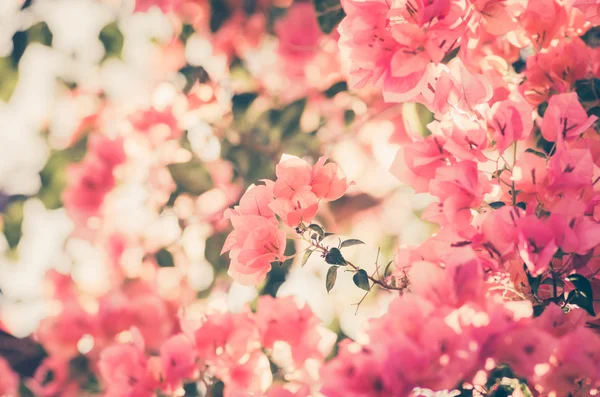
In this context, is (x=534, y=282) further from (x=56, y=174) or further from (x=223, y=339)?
(x=56, y=174)

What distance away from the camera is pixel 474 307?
448mm

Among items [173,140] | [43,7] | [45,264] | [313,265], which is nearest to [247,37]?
[173,140]

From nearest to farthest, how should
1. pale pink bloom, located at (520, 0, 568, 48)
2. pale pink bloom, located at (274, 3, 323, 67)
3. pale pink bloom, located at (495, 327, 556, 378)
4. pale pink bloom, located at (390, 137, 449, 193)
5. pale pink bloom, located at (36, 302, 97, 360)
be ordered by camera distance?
pale pink bloom, located at (495, 327, 556, 378), pale pink bloom, located at (390, 137, 449, 193), pale pink bloom, located at (520, 0, 568, 48), pale pink bloom, located at (36, 302, 97, 360), pale pink bloom, located at (274, 3, 323, 67)

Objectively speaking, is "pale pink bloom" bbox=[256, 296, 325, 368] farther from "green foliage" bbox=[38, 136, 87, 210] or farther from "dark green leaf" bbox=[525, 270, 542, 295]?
"green foliage" bbox=[38, 136, 87, 210]

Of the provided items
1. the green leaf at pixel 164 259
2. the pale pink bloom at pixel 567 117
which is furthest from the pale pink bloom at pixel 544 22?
the green leaf at pixel 164 259

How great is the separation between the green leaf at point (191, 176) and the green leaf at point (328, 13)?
0.42 meters

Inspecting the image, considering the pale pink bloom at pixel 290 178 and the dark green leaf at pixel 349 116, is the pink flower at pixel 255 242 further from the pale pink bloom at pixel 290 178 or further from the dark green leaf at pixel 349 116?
the dark green leaf at pixel 349 116

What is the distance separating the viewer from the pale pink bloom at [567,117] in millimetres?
518

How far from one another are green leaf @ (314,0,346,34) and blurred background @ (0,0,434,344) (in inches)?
8.1

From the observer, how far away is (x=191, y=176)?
3.99 feet

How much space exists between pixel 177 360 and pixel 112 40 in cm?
89

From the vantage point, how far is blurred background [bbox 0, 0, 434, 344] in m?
1.24

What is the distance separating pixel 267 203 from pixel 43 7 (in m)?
1.07

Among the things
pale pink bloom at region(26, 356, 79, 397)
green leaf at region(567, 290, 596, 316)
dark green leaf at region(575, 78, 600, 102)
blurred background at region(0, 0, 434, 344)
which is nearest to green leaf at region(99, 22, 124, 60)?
blurred background at region(0, 0, 434, 344)
